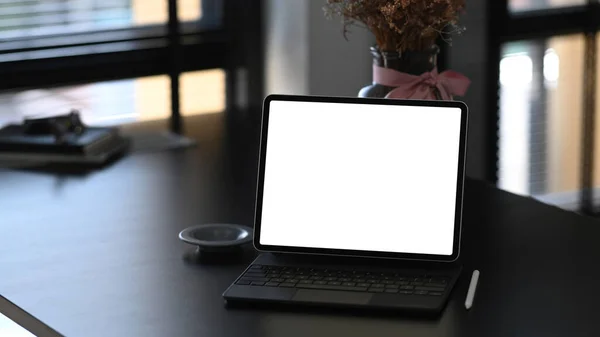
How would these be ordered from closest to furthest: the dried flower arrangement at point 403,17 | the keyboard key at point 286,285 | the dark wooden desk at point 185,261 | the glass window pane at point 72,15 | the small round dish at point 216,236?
1. the dark wooden desk at point 185,261
2. the keyboard key at point 286,285
3. the small round dish at point 216,236
4. the dried flower arrangement at point 403,17
5. the glass window pane at point 72,15

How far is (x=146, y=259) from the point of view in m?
1.65

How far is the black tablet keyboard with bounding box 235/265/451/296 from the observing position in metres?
1.48

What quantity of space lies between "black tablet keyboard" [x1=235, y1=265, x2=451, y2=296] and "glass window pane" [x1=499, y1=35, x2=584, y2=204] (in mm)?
2174

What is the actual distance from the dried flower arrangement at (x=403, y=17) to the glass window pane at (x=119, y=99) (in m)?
1.54

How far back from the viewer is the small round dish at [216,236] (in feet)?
5.41

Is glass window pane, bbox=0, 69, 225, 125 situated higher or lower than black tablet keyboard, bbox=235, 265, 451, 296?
higher

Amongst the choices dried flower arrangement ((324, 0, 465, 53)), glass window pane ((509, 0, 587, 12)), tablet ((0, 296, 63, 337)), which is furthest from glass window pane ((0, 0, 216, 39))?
tablet ((0, 296, 63, 337))

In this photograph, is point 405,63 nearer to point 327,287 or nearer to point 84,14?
point 327,287

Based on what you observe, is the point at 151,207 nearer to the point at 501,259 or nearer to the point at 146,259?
the point at 146,259

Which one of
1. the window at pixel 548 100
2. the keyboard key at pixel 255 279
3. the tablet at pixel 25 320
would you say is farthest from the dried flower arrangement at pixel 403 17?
the window at pixel 548 100

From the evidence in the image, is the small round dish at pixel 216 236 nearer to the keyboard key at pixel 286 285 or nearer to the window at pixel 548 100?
the keyboard key at pixel 286 285

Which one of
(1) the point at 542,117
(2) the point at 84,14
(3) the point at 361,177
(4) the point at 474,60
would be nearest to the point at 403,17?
(3) the point at 361,177

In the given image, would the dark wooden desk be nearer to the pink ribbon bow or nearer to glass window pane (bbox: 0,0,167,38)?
the pink ribbon bow

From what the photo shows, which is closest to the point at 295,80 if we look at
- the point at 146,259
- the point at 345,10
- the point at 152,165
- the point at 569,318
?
the point at 152,165
